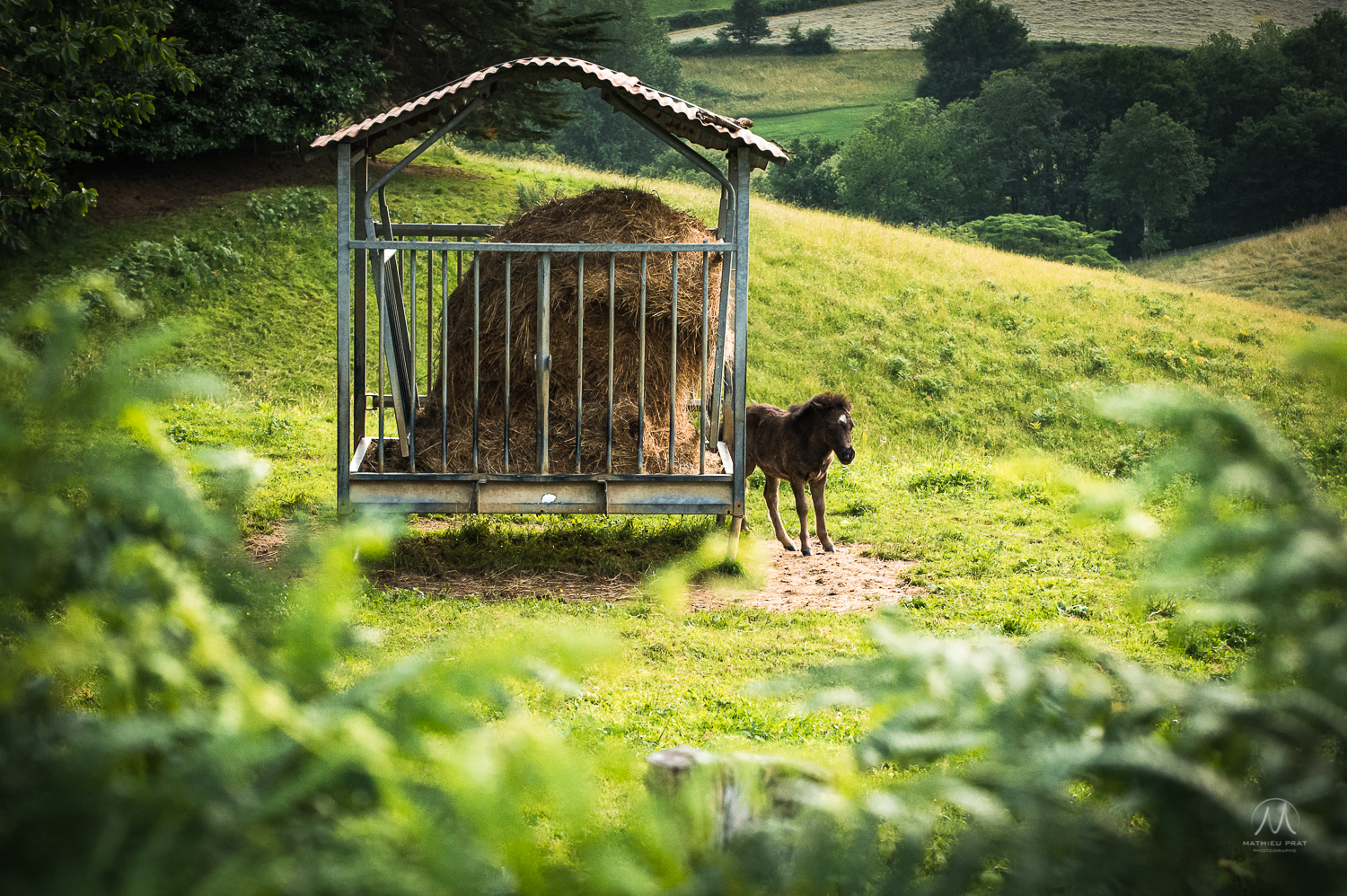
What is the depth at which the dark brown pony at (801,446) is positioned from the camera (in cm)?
787

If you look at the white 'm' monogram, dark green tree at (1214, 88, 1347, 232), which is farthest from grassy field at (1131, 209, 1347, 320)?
the white 'm' monogram

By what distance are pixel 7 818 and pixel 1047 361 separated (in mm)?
18098

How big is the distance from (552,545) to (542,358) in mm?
1886

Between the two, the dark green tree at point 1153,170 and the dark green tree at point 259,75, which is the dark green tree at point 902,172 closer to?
the dark green tree at point 1153,170

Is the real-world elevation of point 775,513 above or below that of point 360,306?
below

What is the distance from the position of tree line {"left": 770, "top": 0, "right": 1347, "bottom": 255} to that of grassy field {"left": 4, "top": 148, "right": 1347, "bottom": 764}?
103 feet

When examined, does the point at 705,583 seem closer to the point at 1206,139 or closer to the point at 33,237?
the point at 33,237

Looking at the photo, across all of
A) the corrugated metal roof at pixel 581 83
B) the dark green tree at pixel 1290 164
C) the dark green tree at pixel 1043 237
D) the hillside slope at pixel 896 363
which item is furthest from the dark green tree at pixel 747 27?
the corrugated metal roof at pixel 581 83

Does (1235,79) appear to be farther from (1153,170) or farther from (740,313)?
(740,313)

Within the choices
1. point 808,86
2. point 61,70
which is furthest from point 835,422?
point 808,86

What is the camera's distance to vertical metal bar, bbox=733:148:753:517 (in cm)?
732

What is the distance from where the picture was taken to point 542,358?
7352 mm

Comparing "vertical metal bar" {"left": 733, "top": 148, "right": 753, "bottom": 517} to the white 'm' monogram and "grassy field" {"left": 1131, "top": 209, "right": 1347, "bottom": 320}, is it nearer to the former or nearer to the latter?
the white 'm' monogram

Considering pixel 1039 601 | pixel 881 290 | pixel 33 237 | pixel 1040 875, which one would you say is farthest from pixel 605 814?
pixel 33 237
